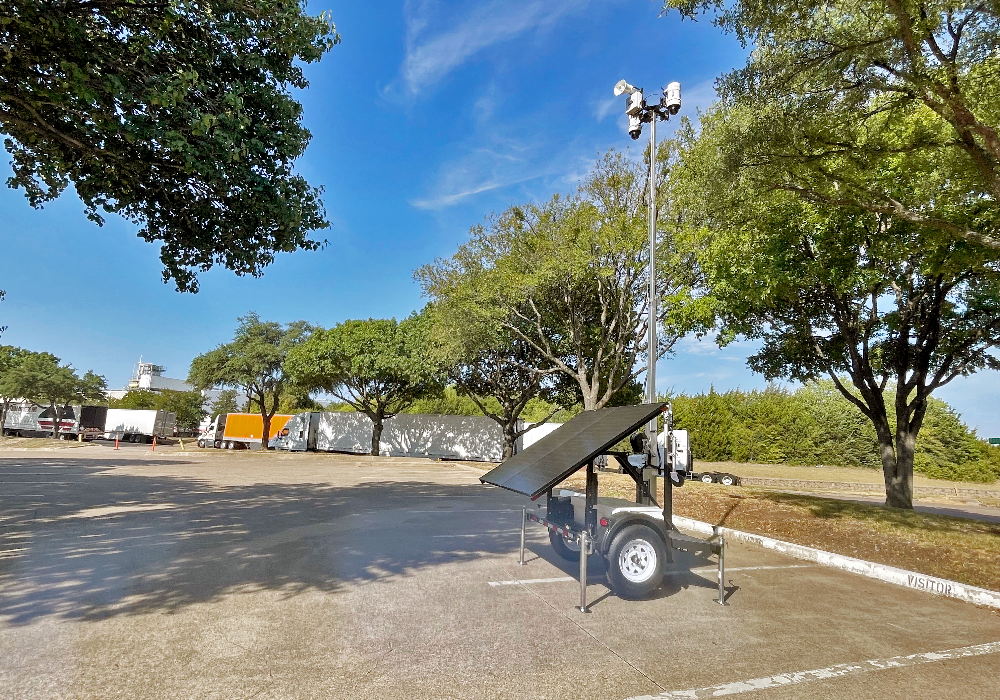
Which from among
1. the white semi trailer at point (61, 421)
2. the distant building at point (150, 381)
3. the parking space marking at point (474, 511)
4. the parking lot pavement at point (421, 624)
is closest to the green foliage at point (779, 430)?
the parking space marking at point (474, 511)

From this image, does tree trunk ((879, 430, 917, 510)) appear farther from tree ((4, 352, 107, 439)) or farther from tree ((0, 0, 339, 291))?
tree ((4, 352, 107, 439))

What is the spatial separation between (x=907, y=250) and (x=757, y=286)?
2708 millimetres

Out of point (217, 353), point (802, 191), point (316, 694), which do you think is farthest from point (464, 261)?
point (217, 353)

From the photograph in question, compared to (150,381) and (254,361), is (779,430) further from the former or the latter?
(150,381)

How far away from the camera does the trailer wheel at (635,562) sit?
586 centimetres

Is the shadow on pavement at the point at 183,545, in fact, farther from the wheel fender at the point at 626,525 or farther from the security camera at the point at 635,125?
the security camera at the point at 635,125

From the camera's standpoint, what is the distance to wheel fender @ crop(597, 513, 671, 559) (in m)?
5.91

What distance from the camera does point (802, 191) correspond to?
9078 mm

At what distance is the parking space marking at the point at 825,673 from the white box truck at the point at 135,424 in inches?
2045

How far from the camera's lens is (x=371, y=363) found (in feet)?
112

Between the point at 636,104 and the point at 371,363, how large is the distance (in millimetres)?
25064

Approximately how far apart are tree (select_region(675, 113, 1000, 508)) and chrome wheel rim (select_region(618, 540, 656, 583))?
277 inches

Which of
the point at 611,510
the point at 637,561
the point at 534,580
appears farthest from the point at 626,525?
the point at 534,580

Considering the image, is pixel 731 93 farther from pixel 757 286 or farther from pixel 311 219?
pixel 311 219
